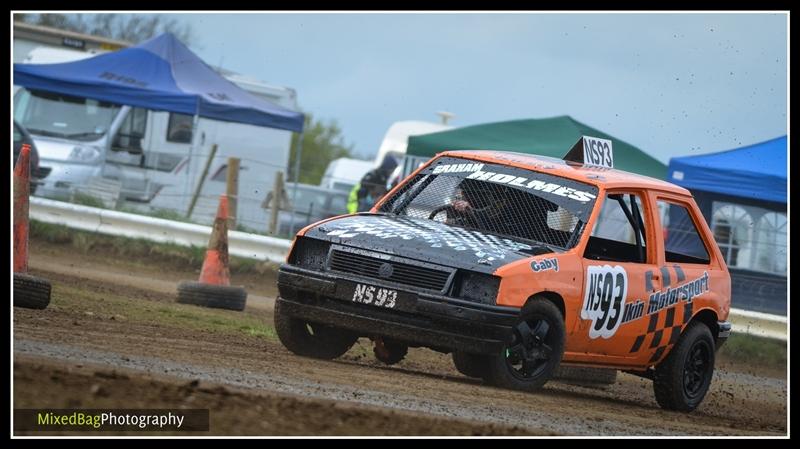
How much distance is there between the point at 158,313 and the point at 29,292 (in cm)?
195

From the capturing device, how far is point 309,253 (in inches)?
338

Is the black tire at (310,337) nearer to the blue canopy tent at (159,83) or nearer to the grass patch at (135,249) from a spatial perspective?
the grass patch at (135,249)

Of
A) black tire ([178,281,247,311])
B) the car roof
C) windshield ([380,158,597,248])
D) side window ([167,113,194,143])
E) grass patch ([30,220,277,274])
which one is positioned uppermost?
the car roof

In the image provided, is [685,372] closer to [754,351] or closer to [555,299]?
[555,299]

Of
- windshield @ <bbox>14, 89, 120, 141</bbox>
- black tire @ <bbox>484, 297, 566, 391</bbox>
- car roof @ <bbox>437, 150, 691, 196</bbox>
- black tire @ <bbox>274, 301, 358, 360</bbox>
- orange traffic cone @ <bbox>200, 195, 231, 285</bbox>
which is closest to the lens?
black tire @ <bbox>484, 297, 566, 391</bbox>

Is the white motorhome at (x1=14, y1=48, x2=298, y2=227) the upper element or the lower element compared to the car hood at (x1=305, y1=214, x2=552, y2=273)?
lower

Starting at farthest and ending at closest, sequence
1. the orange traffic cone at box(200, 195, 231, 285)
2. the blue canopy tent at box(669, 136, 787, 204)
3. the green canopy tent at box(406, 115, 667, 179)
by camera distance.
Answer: the green canopy tent at box(406, 115, 667, 179)
the blue canopy tent at box(669, 136, 787, 204)
the orange traffic cone at box(200, 195, 231, 285)

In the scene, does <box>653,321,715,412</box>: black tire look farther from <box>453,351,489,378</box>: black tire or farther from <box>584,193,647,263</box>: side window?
<box>453,351,489,378</box>: black tire

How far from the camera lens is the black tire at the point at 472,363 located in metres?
8.10

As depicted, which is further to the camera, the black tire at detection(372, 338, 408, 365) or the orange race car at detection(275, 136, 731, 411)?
the black tire at detection(372, 338, 408, 365)

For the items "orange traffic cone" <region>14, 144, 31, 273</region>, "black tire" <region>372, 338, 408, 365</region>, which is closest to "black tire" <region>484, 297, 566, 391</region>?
"black tire" <region>372, 338, 408, 365</region>

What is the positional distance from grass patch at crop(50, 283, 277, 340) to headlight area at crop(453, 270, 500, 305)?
2.81 metres

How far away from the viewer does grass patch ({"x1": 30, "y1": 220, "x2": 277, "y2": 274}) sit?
57.6ft

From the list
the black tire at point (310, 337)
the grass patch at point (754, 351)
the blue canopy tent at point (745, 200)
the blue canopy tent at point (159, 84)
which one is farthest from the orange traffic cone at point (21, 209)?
the blue canopy tent at point (159, 84)
